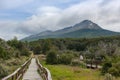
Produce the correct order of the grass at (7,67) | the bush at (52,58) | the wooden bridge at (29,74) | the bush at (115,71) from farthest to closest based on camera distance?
the bush at (52,58) < the bush at (115,71) < the grass at (7,67) < the wooden bridge at (29,74)

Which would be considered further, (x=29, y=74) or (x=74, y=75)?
(x=74, y=75)

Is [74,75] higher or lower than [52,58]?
lower

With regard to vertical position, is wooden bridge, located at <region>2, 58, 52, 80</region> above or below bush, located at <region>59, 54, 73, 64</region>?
below

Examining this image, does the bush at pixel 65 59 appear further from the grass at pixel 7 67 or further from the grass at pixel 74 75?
the grass at pixel 74 75

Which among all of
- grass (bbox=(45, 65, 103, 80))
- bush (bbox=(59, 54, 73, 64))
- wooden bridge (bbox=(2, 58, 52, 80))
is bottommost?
grass (bbox=(45, 65, 103, 80))

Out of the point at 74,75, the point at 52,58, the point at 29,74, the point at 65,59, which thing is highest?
the point at 52,58

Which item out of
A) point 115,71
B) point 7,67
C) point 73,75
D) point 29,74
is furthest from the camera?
point 115,71

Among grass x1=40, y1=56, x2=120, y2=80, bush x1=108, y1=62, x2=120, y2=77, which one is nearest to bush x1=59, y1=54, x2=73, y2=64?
grass x1=40, y1=56, x2=120, y2=80

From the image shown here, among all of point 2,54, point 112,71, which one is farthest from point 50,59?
point 112,71

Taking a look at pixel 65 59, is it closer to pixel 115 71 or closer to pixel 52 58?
pixel 52 58

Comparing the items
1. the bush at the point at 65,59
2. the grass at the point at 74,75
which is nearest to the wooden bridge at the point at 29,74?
the grass at the point at 74,75

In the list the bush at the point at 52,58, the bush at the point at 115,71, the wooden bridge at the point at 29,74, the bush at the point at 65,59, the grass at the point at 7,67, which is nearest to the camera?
the wooden bridge at the point at 29,74

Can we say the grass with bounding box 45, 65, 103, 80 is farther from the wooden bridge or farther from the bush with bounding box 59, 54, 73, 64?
the bush with bounding box 59, 54, 73, 64

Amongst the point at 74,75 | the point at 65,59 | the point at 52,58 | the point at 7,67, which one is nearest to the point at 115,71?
the point at 74,75
